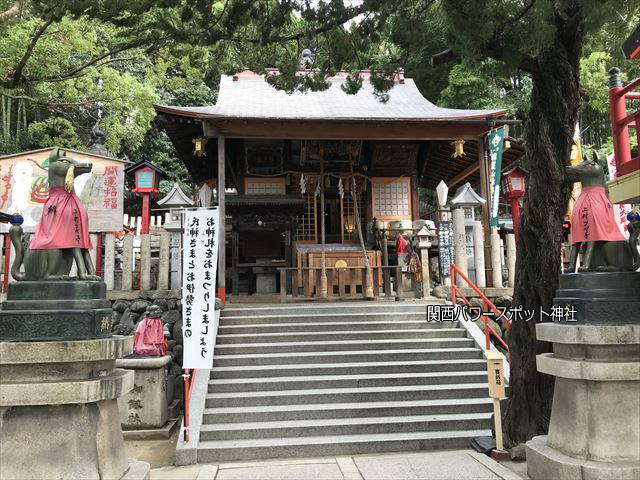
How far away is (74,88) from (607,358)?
14.0 meters

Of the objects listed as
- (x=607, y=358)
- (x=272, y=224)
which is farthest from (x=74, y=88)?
(x=607, y=358)

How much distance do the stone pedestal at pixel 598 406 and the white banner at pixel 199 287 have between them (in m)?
3.91

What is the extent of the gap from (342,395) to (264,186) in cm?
882

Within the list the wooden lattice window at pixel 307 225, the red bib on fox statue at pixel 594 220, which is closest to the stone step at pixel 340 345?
the red bib on fox statue at pixel 594 220

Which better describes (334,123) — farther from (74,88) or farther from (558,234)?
(74,88)

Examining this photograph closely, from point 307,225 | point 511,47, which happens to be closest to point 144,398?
point 511,47

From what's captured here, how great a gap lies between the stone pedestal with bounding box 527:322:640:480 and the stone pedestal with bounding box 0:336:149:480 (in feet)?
11.7

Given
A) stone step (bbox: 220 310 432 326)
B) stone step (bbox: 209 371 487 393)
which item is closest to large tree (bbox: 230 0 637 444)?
stone step (bbox: 209 371 487 393)

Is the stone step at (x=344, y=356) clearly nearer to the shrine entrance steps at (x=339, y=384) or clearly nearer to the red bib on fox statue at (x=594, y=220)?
the shrine entrance steps at (x=339, y=384)

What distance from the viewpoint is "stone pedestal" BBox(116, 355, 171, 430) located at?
261 inches

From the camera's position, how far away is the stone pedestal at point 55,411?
10.2 feet

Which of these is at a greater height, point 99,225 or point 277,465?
point 99,225

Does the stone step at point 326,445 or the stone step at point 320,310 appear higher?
the stone step at point 320,310

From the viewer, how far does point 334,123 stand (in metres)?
10.4
